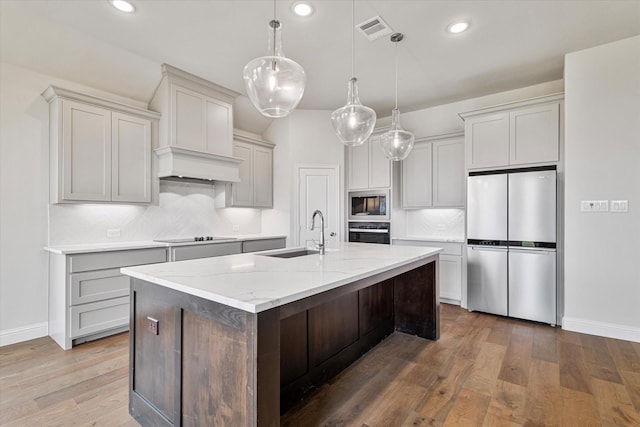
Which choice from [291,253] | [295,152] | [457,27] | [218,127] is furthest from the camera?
[295,152]

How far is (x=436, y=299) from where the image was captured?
9.91ft

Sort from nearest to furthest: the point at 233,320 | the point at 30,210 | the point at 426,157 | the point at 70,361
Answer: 1. the point at 233,320
2. the point at 70,361
3. the point at 30,210
4. the point at 426,157

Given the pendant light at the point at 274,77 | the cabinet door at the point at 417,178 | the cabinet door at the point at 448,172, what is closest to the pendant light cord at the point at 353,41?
the pendant light at the point at 274,77

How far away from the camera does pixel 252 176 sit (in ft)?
15.9

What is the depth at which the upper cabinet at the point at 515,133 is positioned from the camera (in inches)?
138

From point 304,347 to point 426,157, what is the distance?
3411 mm

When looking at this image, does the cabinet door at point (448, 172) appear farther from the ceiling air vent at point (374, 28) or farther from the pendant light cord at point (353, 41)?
the ceiling air vent at point (374, 28)

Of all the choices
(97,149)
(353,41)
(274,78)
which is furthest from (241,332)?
(97,149)

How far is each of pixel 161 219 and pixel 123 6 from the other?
2313 mm

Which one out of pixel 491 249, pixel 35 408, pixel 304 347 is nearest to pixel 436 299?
pixel 491 249

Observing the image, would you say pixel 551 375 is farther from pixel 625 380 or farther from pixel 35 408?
pixel 35 408

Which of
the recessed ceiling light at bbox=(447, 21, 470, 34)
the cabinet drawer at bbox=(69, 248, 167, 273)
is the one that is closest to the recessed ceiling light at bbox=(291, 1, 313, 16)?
the recessed ceiling light at bbox=(447, 21, 470, 34)

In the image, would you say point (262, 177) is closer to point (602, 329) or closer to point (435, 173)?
point (435, 173)

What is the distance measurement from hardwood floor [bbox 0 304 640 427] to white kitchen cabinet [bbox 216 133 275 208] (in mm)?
2247
